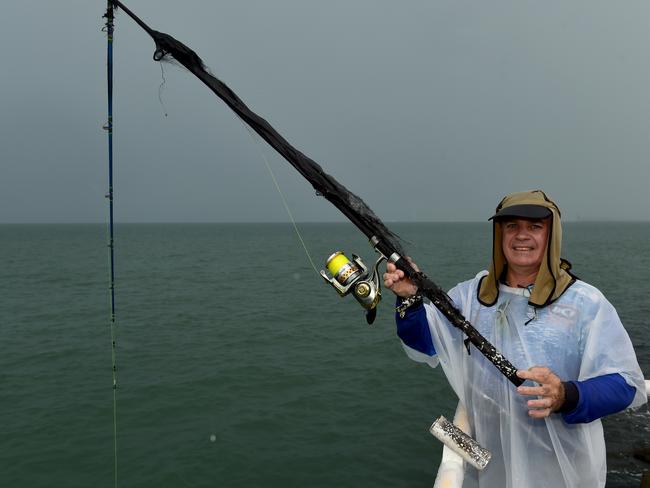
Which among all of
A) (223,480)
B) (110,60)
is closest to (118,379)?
(223,480)

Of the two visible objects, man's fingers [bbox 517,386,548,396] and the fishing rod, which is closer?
man's fingers [bbox 517,386,548,396]

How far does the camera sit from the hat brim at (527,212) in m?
3.10

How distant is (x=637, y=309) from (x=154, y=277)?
38.8 m

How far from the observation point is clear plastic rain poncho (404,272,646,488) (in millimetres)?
Answer: 3023

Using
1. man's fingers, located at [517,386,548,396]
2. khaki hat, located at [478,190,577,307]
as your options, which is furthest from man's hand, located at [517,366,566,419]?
khaki hat, located at [478,190,577,307]

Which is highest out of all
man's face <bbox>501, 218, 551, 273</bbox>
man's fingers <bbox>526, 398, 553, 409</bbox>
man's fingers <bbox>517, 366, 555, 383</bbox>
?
man's face <bbox>501, 218, 551, 273</bbox>

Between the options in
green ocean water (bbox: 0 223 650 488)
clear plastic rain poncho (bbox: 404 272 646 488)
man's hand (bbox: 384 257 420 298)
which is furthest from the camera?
green ocean water (bbox: 0 223 650 488)

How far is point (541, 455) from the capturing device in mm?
3252

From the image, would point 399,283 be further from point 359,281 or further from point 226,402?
point 226,402

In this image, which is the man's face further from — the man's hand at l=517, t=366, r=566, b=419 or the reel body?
the reel body

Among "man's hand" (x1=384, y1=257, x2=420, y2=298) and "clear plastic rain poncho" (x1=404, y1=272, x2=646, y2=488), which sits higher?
"man's hand" (x1=384, y1=257, x2=420, y2=298)

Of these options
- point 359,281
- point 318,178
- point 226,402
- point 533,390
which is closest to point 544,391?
point 533,390

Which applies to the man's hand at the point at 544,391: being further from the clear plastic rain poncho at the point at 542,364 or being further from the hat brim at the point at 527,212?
the hat brim at the point at 527,212

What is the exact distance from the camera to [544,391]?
2785mm
